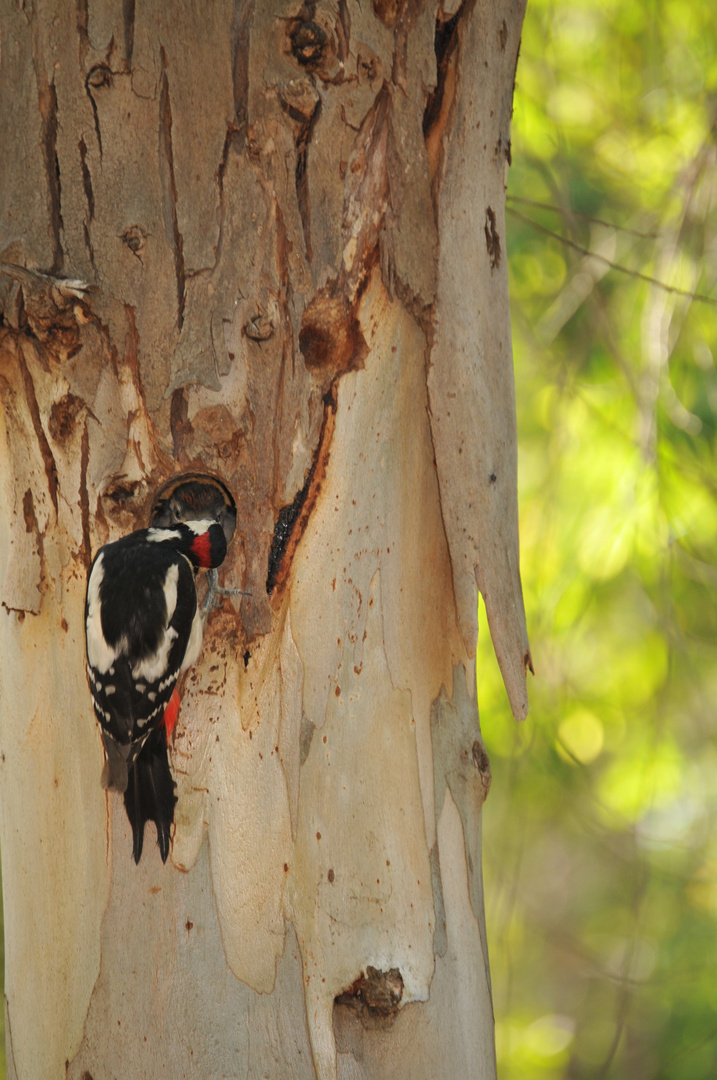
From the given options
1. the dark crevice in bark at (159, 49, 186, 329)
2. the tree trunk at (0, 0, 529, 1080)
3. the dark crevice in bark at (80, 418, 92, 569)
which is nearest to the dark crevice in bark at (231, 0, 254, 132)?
the tree trunk at (0, 0, 529, 1080)

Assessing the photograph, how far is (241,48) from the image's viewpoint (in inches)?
51.3

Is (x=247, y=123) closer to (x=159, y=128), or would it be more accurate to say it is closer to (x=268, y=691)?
(x=159, y=128)

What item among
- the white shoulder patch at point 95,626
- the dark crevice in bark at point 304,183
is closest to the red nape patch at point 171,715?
the white shoulder patch at point 95,626

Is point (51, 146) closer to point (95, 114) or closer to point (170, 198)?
point (95, 114)

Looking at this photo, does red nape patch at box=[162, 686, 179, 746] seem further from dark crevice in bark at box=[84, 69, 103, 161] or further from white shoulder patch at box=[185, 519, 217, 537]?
dark crevice in bark at box=[84, 69, 103, 161]

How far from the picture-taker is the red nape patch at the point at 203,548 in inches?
59.1

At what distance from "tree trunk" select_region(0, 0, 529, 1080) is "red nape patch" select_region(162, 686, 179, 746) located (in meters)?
0.03

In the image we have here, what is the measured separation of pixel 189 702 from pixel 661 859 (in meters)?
1.91

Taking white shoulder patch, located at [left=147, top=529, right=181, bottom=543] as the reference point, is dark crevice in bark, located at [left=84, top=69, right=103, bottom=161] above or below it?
above

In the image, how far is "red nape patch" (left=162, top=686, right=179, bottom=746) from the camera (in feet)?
4.34

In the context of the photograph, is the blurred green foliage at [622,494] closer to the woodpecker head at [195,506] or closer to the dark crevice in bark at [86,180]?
the woodpecker head at [195,506]

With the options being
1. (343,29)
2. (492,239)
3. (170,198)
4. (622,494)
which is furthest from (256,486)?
(622,494)

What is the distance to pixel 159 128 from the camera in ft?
4.33

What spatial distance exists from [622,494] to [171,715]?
4.13 feet
